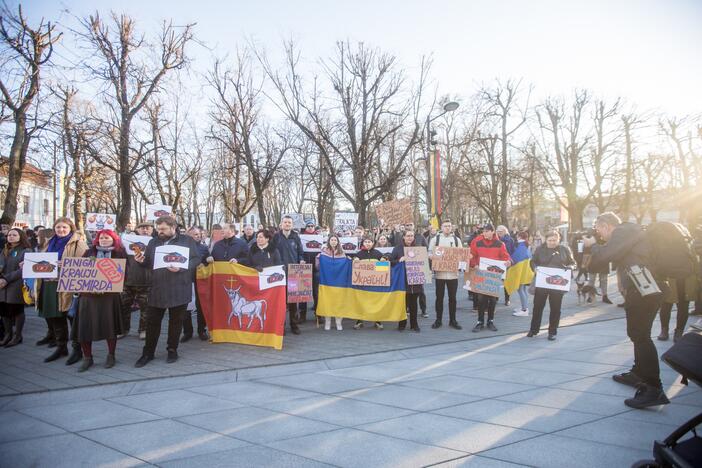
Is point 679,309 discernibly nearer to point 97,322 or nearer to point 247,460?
point 247,460

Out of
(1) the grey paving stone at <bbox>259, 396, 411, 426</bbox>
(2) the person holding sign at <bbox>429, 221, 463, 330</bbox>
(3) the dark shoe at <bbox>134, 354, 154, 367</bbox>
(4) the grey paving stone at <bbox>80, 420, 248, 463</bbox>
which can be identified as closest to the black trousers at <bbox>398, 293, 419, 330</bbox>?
(2) the person holding sign at <bbox>429, 221, 463, 330</bbox>

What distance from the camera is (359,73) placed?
610 inches

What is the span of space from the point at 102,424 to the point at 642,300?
219 inches

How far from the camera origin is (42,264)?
6.69m

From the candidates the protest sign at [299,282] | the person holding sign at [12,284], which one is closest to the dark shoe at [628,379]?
the protest sign at [299,282]

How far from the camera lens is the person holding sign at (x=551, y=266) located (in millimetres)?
7586

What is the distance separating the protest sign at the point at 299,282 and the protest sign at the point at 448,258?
2.51m

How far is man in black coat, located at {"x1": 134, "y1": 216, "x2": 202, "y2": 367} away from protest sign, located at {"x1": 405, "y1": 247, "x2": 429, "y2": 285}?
4.00 meters

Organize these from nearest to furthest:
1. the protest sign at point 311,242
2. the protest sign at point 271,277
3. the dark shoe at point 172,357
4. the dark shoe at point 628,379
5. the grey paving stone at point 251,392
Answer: the grey paving stone at point 251,392
the dark shoe at point 628,379
the dark shoe at point 172,357
the protest sign at point 271,277
the protest sign at point 311,242

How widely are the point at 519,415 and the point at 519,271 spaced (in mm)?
7238

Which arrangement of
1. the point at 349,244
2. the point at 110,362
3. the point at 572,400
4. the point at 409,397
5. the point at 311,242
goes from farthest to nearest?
the point at 349,244, the point at 311,242, the point at 110,362, the point at 409,397, the point at 572,400

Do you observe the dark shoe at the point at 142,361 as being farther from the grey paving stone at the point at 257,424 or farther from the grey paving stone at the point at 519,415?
the grey paving stone at the point at 519,415

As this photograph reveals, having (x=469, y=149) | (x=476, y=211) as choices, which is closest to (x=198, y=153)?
(x=469, y=149)

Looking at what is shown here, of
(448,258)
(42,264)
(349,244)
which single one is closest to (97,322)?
(42,264)
